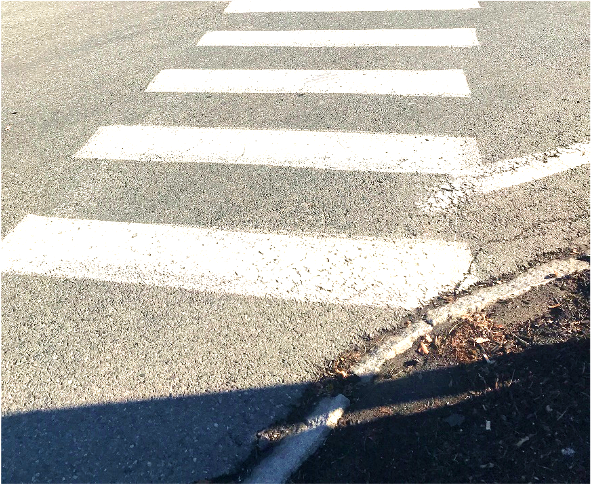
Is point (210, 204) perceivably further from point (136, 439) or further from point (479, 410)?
Result: point (479, 410)

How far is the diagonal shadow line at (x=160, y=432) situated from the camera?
3.22 meters

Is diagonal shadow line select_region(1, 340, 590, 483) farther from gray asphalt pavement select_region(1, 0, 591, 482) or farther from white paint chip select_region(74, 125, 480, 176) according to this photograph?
white paint chip select_region(74, 125, 480, 176)

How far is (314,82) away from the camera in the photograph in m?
6.93

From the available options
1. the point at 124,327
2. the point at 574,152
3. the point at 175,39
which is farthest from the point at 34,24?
the point at 574,152

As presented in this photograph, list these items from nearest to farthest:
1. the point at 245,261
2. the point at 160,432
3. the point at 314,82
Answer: the point at 160,432 < the point at 245,261 < the point at 314,82

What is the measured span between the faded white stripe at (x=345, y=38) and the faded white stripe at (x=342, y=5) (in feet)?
2.79

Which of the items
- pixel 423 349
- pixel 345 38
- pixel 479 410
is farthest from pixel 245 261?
pixel 345 38

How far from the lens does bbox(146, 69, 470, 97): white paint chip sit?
21.9 ft

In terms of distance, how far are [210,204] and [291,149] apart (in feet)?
3.59

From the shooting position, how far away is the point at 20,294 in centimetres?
430

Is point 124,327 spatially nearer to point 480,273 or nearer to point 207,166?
point 207,166

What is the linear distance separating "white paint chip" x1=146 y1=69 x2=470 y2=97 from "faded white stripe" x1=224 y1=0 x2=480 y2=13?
2127 mm

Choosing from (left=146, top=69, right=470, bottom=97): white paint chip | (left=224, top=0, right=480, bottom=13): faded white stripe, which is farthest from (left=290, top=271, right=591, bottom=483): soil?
(left=224, top=0, right=480, bottom=13): faded white stripe

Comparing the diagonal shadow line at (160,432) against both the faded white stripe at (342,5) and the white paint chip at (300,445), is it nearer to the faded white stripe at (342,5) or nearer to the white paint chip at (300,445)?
the white paint chip at (300,445)
